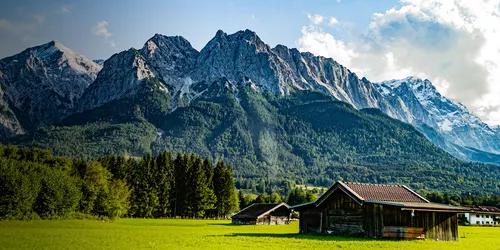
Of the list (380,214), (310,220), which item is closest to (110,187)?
(310,220)

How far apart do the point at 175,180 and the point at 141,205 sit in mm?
12205

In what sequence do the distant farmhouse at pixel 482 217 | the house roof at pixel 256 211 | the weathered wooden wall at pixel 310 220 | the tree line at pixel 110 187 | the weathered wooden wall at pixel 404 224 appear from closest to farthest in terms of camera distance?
1. the weathered wooden wall at pixel 404 224
2. the weathered wooden wall at pixel 310 220
3. the tree line at pixel 110 187
4. the house roof at pixel 256 211
5. the distant farmhouse at pixel 482 217

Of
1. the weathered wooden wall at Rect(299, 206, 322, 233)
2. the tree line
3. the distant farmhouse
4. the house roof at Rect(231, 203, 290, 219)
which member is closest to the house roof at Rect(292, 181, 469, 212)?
the weathered wooden wall at Rect(299, 206, 322, 233)

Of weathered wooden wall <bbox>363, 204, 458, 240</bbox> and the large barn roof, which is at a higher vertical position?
the large barn roof

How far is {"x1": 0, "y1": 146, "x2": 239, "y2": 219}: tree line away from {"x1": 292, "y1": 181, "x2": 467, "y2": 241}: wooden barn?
40.1 m

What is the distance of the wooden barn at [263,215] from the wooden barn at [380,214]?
139ft

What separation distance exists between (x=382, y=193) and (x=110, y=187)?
55.0 meters

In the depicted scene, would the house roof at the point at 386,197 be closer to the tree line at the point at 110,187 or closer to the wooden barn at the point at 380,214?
the wooden barn at the point at 380,214

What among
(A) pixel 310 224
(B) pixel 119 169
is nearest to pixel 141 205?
(B) pixel 119 169

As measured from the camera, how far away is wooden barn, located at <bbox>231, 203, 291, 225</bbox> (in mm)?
96688

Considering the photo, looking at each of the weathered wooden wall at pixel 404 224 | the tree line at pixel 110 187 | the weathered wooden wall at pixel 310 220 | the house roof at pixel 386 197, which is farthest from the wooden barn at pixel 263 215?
the weathered wooden wall at pixel 404 224

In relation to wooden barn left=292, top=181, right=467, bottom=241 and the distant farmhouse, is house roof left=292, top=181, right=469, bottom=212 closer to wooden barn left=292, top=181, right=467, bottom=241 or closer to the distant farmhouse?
wooden barn left=292, top=181, right=467, bottom=241

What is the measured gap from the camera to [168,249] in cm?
3197

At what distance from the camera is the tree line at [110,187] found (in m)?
63.0
